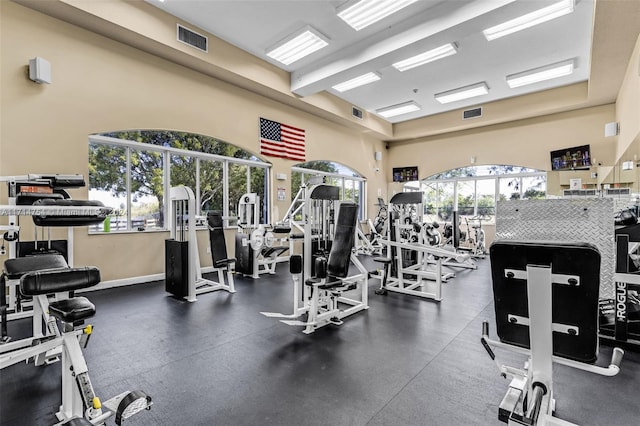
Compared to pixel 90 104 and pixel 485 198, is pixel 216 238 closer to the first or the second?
pixel 90 104

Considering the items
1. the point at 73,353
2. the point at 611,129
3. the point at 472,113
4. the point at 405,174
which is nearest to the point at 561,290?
the point at 73,353

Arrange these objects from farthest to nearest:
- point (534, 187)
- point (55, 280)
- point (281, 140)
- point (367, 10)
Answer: point (534, 187), point (281, 140), point (367, 10), point (55, 280)

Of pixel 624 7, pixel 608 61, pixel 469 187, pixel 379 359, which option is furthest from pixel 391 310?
pixel 469 187

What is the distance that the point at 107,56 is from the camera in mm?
4742

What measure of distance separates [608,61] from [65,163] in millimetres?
8422

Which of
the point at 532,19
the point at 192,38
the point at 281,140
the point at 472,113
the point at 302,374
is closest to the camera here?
the point at 302,374

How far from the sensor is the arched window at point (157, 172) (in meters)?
4.99

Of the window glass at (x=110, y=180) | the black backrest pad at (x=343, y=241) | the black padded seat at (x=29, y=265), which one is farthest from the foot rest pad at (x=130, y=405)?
the window glass at (x=110, y=180)

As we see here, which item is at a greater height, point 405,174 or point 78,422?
point 405,174

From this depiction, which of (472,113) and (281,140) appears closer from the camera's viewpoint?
(281,140)

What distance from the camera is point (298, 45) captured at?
5.60 metres

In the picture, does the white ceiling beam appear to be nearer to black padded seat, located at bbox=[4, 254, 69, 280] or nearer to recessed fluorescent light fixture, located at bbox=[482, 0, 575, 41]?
recessed fluorescent light fixture, located at bbox=[482, 0, 575, 41]

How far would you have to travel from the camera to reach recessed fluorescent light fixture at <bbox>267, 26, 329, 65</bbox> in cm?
524

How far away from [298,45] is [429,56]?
8.16ft
